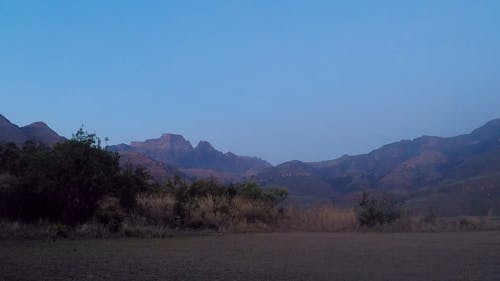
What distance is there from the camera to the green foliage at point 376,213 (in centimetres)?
2397

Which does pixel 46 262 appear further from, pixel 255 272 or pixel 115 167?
pixel 115 167

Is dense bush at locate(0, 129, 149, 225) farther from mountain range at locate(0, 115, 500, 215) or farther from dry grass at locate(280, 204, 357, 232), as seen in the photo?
mountain range at locate(0, 115, 500, 215)

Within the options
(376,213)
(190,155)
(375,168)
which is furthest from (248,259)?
(190,155)

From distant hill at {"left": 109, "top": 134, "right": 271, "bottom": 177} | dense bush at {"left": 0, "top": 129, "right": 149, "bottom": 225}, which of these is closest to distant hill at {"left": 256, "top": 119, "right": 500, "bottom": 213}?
distant hill at {"left": 109, "top": 134, "right": 271, "bottom": 177}

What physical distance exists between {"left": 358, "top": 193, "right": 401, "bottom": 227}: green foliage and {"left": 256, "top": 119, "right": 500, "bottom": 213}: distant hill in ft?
87.5

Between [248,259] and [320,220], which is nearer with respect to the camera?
[248,259]

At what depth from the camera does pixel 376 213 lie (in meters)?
24.1

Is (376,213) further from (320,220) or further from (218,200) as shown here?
(218,200)

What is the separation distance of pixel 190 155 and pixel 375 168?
32.2 m

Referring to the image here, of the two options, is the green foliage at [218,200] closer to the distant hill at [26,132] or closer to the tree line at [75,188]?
the tree line at [75,188]

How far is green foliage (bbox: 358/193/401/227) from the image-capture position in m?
24.0

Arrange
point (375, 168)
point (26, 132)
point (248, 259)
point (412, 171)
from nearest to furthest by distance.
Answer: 1. point (248, 259)
2. point (26, 132)
3. point (412, 171)
4. point (375, 168)

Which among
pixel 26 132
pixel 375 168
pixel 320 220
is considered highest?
pixel 26 132

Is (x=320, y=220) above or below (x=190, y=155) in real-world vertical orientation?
below
